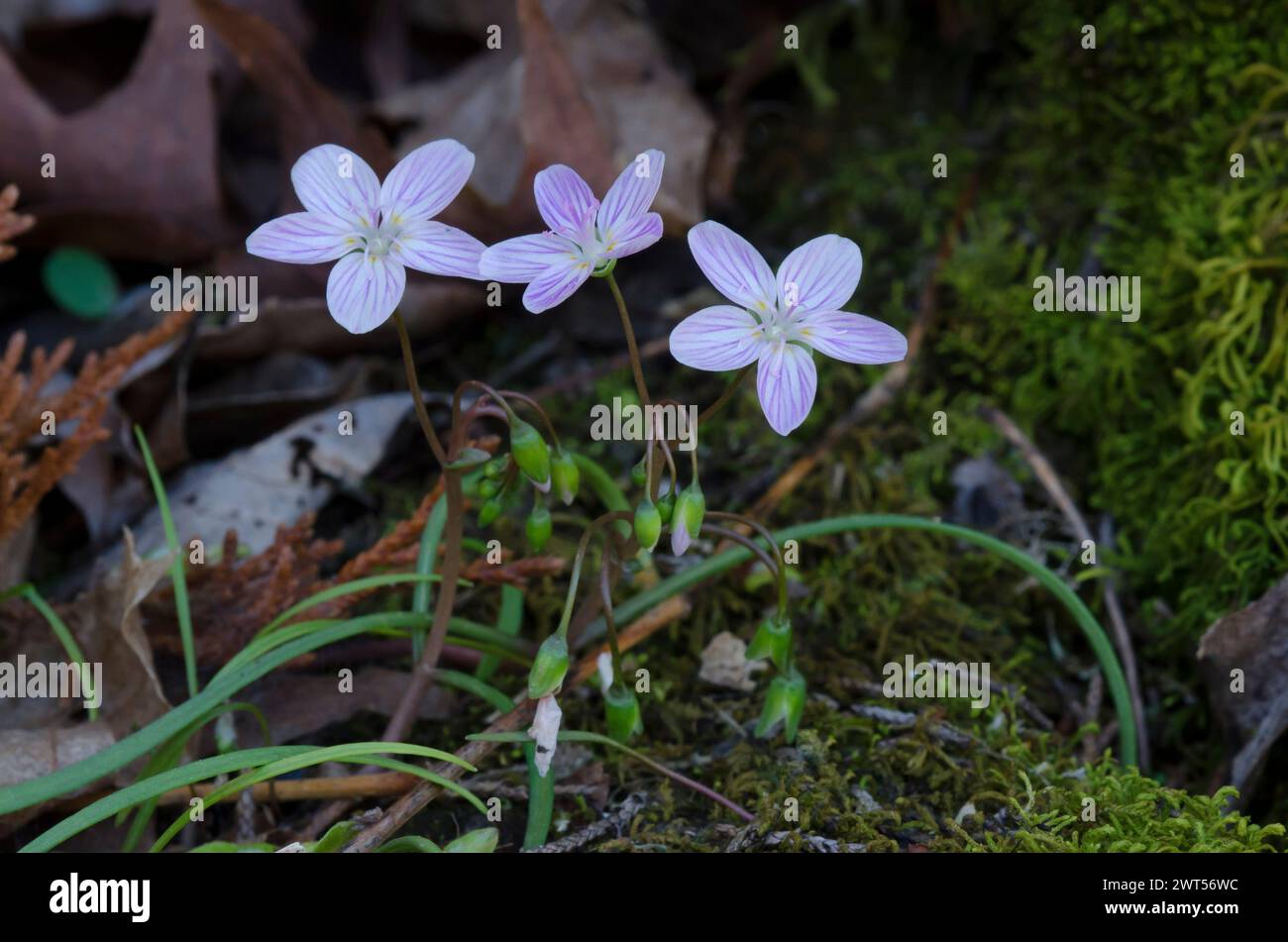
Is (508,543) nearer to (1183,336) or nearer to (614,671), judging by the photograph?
(614,671)

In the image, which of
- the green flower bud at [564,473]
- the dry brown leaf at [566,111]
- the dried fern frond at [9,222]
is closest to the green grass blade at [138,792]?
the green flower bud at [564,473]

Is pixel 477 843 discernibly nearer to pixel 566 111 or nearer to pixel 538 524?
pixel 538 524

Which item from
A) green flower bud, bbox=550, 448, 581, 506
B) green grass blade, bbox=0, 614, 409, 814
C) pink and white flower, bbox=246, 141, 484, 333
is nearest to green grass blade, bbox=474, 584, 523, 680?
green grass blade, bbox=0, 614, 409, 814

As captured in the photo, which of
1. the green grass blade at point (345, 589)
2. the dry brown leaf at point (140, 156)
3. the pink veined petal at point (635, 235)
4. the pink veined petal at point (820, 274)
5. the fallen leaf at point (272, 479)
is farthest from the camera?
the dry brown leaf at point (140, 156)

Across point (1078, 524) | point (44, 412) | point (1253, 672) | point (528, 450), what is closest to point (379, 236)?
point (528, 450)

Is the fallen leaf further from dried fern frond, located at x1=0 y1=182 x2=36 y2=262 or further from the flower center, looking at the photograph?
the flower center

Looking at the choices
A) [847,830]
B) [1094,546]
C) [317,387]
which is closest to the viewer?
[847,830]

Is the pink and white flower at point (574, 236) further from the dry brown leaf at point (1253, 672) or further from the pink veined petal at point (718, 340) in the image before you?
the dry brown leaf at point (1253, 672)

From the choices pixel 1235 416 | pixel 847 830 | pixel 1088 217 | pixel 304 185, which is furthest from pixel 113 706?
pixel 1088 217
